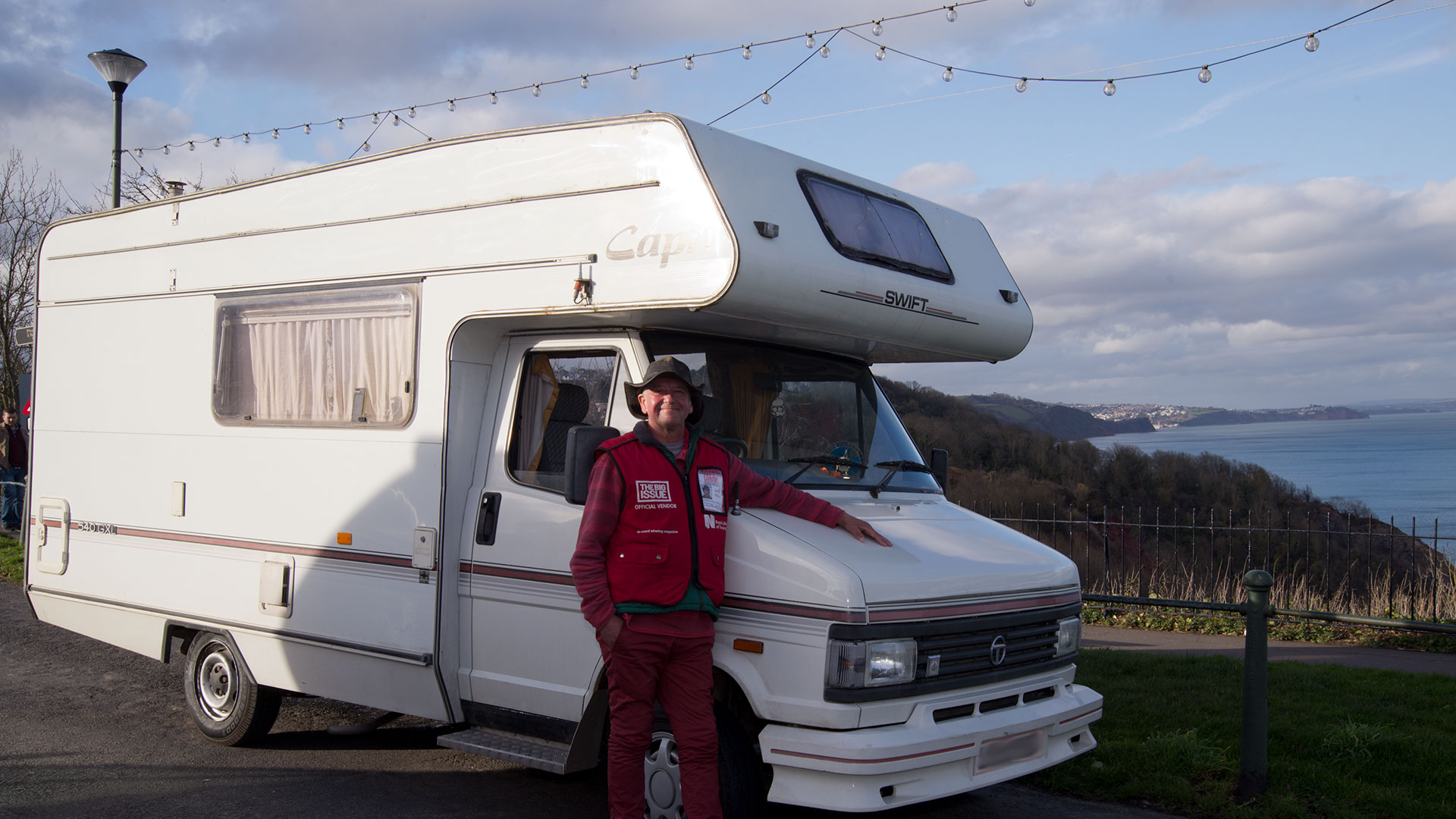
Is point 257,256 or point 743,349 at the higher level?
point 257,256

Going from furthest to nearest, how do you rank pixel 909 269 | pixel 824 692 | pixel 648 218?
1. pixel 909 269
2. pixel 648 218
3. pixel 824 692

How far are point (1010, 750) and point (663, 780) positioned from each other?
54.5 inches

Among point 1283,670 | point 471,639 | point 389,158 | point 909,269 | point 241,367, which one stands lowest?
point 1283,670

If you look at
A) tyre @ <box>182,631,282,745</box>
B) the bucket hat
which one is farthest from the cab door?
tyre @ <box>182,631,282,745</box>

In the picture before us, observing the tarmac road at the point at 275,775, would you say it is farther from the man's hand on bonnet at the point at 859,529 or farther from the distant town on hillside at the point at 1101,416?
the distant town on hillside at the point at 1101,416

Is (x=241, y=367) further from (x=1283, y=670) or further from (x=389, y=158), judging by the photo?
(x=1283, y=670)

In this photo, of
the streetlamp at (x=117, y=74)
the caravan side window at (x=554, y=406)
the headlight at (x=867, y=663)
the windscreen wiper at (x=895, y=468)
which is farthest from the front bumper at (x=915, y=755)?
the streetlamp at (x=117, y=74)

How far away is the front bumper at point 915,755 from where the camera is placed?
159 inches

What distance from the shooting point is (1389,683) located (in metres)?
7.41

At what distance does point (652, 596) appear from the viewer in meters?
4.23

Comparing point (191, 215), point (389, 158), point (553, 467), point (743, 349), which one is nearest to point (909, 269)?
point (743, 349)

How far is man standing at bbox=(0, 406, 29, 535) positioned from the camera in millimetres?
15844

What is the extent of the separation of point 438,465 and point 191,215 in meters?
2.64

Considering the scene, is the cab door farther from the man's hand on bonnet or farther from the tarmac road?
the man's hand on bonnet
